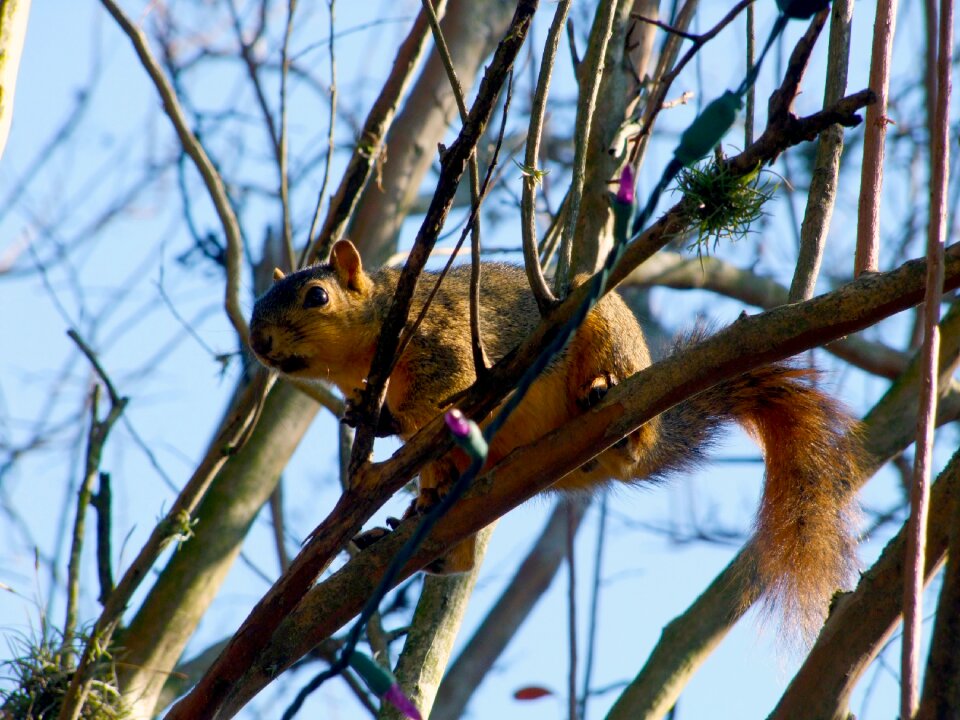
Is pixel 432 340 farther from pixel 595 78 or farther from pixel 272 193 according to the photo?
pixel 272 193

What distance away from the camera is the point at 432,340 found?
120 inches

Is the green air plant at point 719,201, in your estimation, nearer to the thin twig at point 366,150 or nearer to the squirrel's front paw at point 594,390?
the squirrel's front paw at point 594,390

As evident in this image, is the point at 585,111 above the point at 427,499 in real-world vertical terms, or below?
above

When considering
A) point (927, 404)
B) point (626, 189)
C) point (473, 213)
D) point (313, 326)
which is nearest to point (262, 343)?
point (313, 326)

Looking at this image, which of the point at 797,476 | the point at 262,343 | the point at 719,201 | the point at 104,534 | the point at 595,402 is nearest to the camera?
the point at 719,201

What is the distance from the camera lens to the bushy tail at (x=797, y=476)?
2689mm

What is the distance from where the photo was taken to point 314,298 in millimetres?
3047

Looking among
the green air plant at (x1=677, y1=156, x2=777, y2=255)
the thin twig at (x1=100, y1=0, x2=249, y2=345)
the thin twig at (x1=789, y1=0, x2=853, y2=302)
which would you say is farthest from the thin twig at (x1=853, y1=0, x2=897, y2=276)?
the thin twig at (x1=100, y1=0, x2=249, y2=345)

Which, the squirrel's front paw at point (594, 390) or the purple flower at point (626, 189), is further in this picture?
the squirrel's front paw at point (594, 390)

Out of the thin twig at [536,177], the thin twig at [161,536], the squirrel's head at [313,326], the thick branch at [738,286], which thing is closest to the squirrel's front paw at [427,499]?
the squirrel's head at [313,326]

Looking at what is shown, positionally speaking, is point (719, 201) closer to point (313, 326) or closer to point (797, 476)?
point (797, 476)

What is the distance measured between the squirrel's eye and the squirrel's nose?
0.48 ft

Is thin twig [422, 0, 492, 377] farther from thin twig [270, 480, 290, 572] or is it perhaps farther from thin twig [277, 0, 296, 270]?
thin twig [270, 480, 290, 572]

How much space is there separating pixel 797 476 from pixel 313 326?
135 cm
